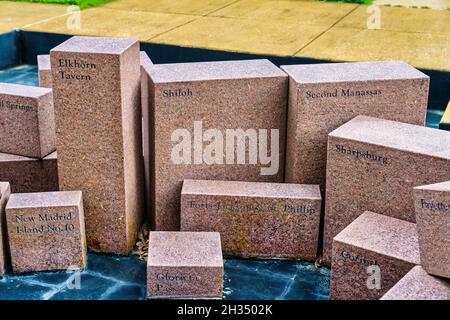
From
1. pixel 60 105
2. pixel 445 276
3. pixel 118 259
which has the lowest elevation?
pixel 118 259

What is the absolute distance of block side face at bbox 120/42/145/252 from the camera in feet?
14.3

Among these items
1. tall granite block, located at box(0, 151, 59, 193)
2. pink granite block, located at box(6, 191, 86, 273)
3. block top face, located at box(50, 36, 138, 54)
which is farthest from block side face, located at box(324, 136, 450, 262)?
tall granite block, located at box(0, 151, 59, 193)

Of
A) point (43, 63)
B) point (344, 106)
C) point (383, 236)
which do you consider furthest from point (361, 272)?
point (43, 63)

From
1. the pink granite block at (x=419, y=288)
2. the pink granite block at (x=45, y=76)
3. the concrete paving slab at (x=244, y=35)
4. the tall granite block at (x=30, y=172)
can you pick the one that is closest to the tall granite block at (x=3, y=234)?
the tall granite block at (x=30, y=172)

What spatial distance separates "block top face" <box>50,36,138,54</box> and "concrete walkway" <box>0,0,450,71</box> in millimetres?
3591

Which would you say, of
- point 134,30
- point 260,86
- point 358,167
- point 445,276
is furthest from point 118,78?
point 134,30

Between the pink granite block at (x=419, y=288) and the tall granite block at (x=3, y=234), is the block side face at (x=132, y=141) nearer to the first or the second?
the tall granite block at (x=3, y=234)

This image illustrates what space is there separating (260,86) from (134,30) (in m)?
4.88

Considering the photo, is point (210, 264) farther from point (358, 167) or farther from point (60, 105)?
point (60, 105)

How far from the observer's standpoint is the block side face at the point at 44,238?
4227mm

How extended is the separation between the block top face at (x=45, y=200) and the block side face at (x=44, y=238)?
28 millimetres

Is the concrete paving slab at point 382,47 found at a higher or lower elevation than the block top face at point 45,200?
higher

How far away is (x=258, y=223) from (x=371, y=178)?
81cm

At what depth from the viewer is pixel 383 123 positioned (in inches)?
175
